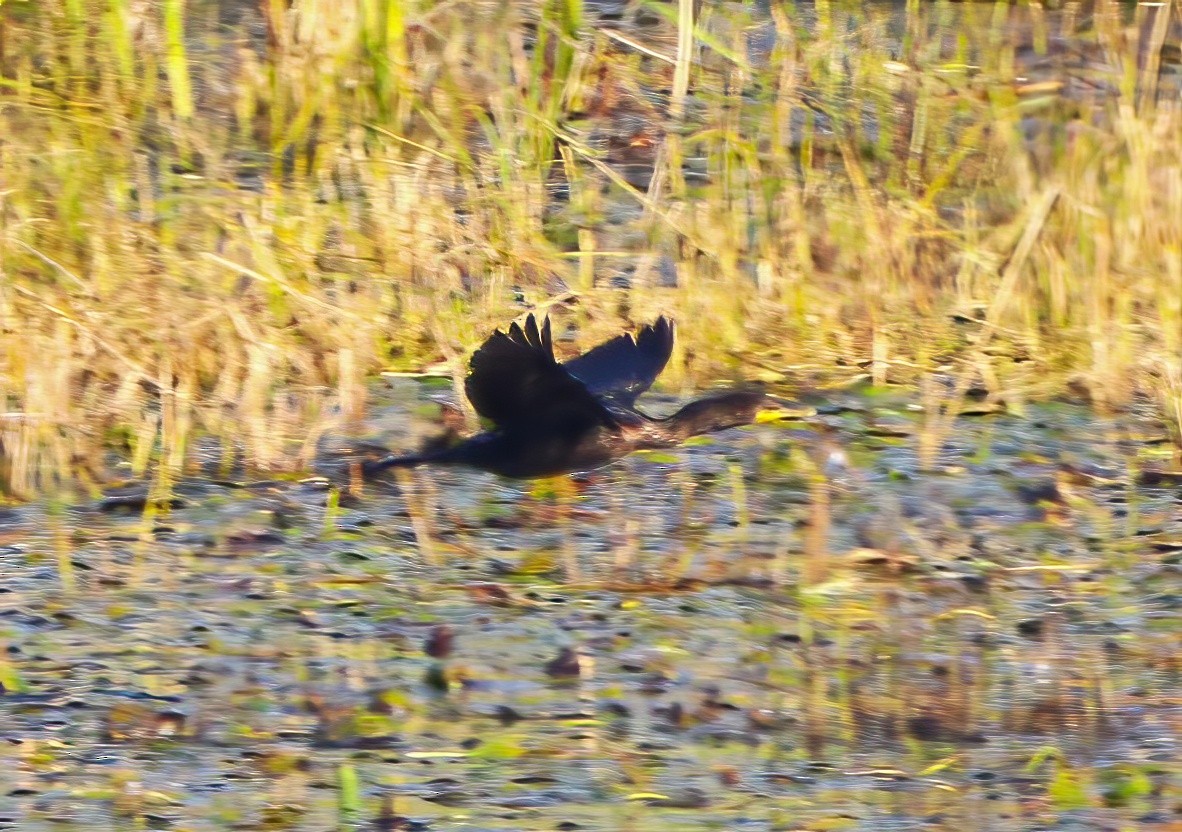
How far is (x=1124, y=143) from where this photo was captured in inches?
170

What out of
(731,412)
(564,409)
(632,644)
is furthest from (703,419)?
(632,644)

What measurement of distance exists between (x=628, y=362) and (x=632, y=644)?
1075 millimetres

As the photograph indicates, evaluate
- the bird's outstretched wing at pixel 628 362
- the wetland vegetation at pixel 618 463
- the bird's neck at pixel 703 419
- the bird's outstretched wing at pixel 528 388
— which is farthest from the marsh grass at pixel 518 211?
the bird's outstretched wing at pixel 528 388

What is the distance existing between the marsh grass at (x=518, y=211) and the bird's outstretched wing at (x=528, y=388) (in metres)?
0.37

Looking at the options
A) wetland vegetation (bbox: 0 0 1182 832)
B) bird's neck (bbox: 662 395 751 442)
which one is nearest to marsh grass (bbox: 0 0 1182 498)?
wetland vegetation (bbox: 0 0 1182 832)

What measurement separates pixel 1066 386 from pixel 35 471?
203 cm

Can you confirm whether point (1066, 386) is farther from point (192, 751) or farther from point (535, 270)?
point (192, 751)

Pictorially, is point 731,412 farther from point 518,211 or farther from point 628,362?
point 518,211

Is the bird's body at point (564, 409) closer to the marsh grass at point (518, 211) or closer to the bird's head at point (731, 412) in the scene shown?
the bird's head at point (731, 412)

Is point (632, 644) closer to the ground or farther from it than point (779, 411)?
closer to the ground

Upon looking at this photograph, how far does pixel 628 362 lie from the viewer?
12.3ft

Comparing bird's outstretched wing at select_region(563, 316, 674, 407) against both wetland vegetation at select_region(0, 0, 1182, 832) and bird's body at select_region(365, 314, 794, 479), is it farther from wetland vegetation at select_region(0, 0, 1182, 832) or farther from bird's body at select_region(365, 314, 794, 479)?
wetland vegetation at select_region(0, 0, 1182, 832)

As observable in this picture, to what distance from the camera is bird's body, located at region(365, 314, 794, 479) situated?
130 inches

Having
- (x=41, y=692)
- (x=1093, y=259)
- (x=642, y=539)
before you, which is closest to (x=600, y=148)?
(x=1093, y=259)
